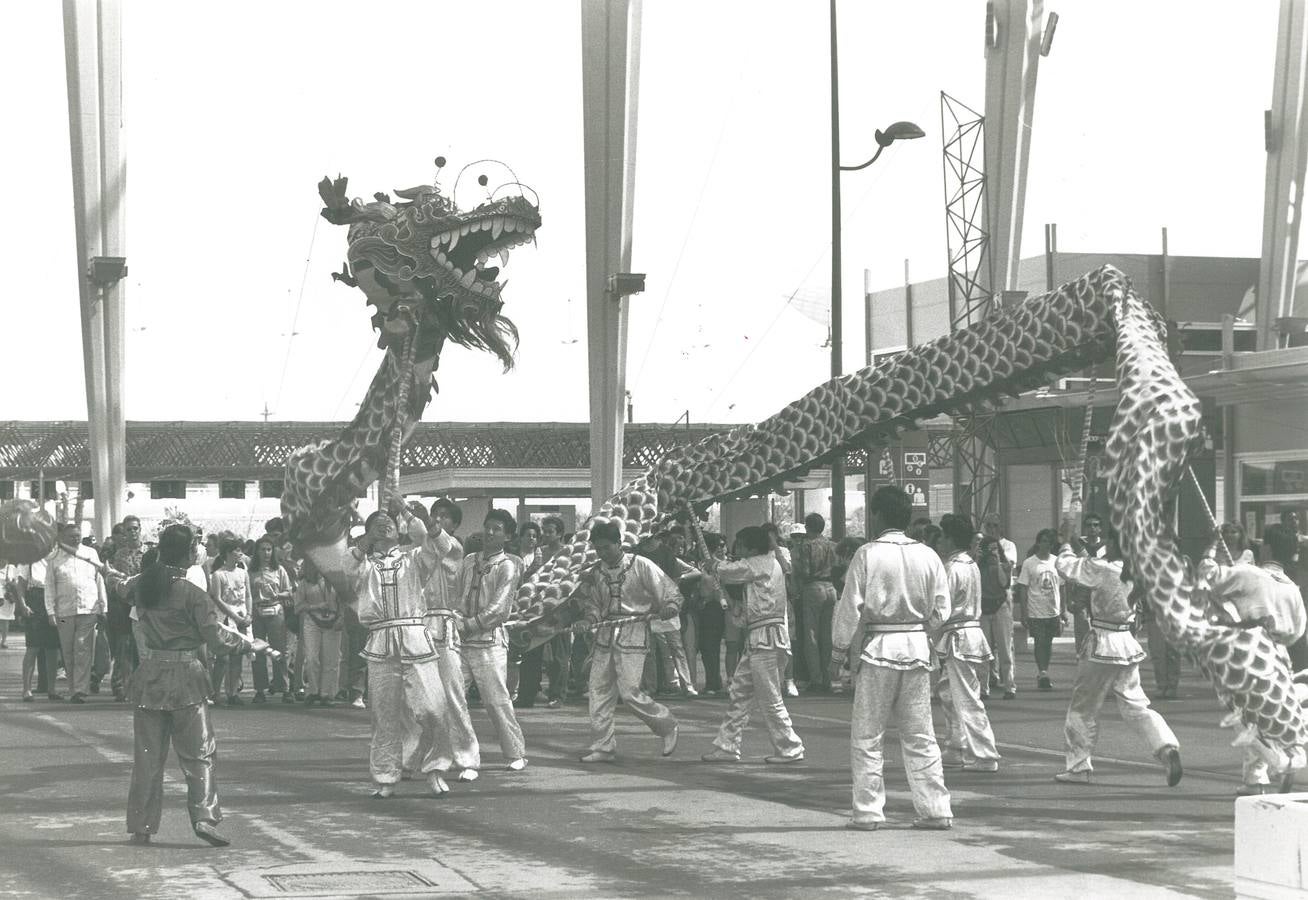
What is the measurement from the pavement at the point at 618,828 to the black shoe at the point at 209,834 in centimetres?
10

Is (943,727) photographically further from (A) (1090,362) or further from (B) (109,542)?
(B) (109,542)

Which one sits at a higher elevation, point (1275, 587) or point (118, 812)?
point (1275, 587)

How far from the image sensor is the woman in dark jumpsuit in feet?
30.2

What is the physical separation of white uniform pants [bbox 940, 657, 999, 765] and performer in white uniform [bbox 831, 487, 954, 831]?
252 cm

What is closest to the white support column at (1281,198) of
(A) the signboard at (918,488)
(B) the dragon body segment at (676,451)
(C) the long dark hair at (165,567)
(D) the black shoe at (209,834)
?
(A) the signboard at (918,488)

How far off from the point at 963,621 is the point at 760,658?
153 centimetres

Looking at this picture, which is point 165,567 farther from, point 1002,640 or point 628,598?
point 1002,640

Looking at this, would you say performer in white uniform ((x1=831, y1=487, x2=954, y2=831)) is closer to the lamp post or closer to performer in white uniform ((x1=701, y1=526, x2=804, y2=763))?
performer in white uniform ((x1=701, y1=526, x2=804, y2=763))

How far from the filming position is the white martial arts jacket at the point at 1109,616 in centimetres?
1170

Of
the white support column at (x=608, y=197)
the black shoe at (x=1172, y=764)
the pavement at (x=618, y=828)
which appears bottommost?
the pavement at (x=618, y=828)

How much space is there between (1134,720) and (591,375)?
19.1 m

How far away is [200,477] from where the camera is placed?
5450cm

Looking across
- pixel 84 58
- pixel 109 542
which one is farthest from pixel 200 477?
pixel 109 542

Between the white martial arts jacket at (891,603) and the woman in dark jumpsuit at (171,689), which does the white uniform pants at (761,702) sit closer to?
the white martial arts jacket at (891,603)
